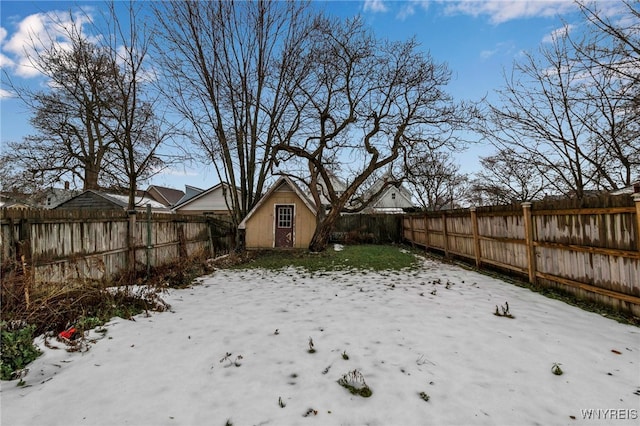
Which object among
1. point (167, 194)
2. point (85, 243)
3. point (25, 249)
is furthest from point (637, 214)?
point (167, 194)

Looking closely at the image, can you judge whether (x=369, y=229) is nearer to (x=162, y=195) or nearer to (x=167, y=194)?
(x=162, y=195)

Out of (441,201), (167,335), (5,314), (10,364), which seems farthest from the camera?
(441,201)

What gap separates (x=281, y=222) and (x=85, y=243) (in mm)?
8229

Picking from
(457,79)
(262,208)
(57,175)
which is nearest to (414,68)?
(457,79)

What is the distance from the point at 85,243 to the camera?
18.5 feet

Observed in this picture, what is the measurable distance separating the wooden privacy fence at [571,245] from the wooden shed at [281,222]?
721cm

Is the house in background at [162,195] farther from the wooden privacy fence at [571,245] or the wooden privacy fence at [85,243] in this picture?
the wooden privacy fence at [571,245]

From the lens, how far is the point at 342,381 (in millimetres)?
2453

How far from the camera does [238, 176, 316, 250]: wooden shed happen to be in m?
13.2

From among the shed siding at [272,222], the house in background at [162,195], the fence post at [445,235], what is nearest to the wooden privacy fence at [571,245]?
the fence post at [445,235]

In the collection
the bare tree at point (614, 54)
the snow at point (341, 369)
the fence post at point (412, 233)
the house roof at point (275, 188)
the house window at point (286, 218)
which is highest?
the bare tree at point (614, 54)

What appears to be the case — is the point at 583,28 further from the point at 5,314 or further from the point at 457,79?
the point at 5,314

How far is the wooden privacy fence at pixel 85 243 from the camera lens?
167 inches

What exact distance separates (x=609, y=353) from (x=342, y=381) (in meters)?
2.65
